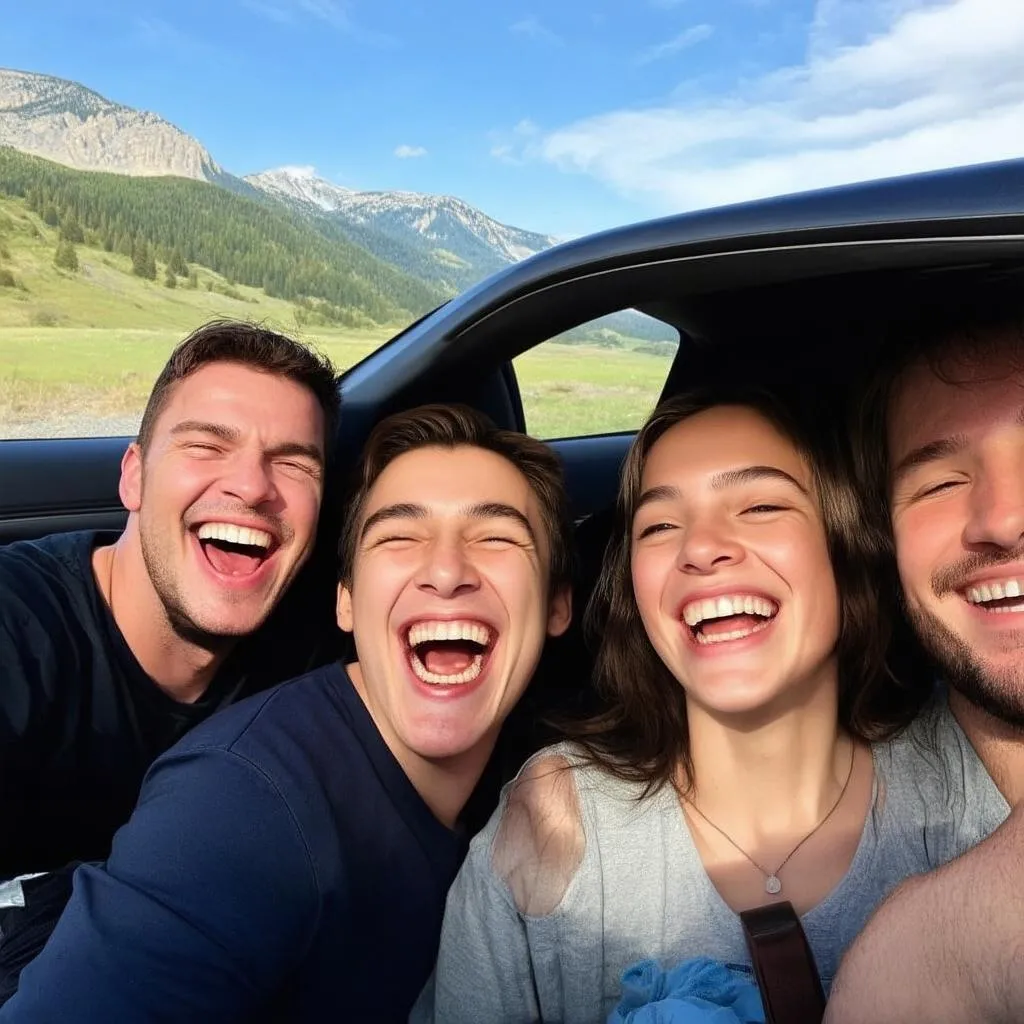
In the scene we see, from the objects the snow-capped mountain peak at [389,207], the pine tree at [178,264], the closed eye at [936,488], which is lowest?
the closed eye at [936,488]

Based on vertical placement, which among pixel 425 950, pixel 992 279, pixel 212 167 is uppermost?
pixel 212 167

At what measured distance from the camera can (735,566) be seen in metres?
1.66

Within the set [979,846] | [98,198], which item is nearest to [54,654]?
[979,846]

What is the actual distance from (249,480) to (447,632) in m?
0.63

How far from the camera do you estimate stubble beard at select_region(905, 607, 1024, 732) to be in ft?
4.94

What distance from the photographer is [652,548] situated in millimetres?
1784

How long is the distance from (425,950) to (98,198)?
2112cm

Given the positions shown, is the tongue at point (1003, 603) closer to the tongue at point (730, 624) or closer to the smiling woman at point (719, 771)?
the smiling woman at point (719, 771)

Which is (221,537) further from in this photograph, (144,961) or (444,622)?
(144,961)

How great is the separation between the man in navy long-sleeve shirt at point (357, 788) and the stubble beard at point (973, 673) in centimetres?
80

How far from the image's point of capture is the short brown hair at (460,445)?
1985mm

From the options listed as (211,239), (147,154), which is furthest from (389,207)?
(211,239)

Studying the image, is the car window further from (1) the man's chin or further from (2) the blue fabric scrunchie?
(2) the blue fabric scrunchie

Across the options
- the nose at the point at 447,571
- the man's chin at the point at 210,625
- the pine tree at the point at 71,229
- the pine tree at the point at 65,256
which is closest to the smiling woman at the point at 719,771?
the nose at the point at 447,571
